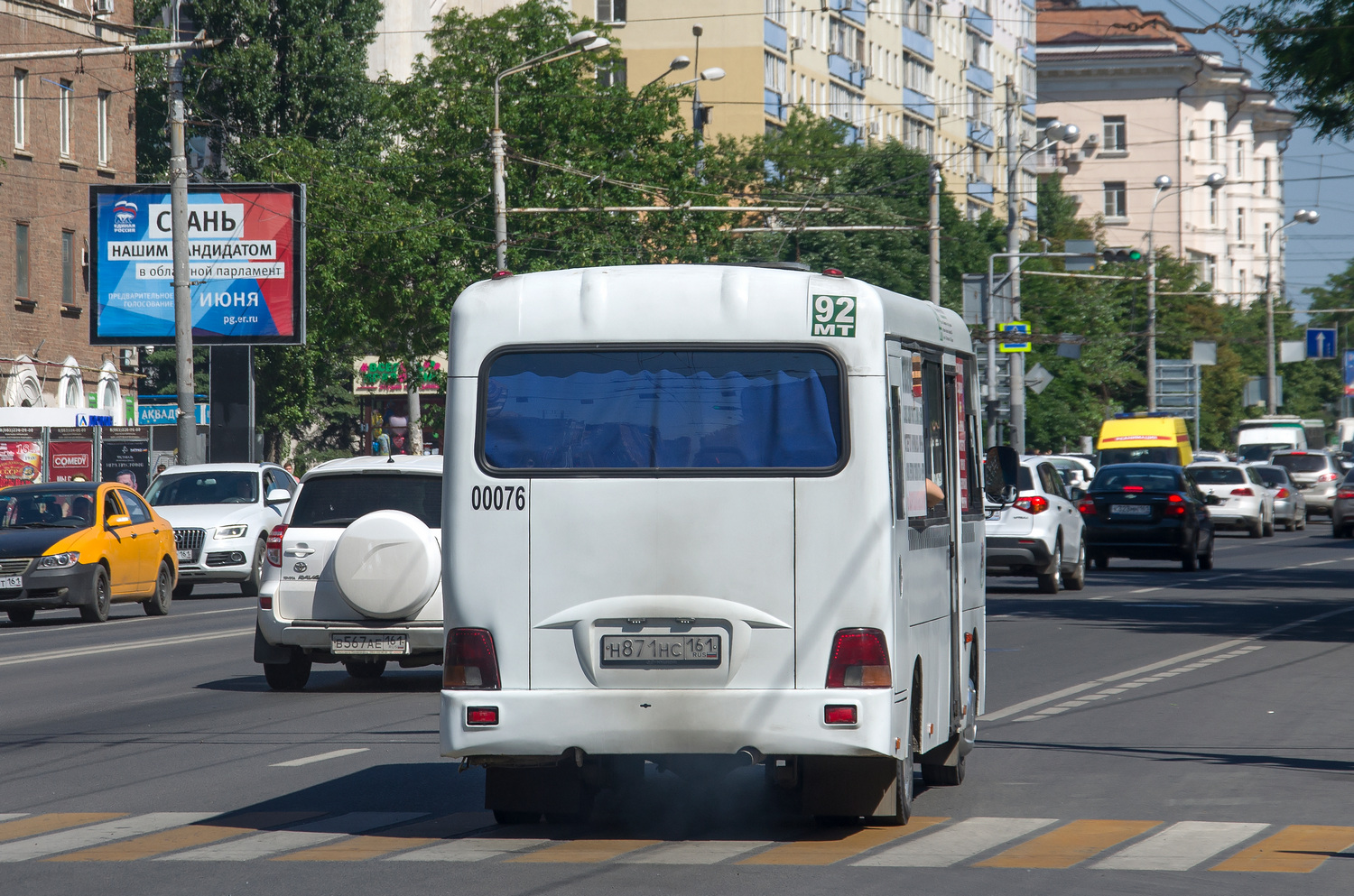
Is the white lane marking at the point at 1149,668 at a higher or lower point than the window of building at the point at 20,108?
lower

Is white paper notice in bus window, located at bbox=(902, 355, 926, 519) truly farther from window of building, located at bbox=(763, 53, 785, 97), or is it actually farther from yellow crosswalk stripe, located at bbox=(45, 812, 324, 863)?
window of building, located at bbox=(763, 53, 785, 97)

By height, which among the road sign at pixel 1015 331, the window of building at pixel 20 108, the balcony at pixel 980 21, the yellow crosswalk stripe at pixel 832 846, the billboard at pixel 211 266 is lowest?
the yellow crosswalk stripe at pixel 832 846

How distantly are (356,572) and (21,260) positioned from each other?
40099 mm

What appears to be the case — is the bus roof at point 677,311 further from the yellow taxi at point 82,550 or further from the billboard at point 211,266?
the billboard at point 211,266

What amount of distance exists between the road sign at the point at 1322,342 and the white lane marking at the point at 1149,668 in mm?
68660

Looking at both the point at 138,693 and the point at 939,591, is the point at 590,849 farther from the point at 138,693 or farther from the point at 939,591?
the point at 138,693

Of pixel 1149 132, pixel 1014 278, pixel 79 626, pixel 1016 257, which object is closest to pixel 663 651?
pixel 79 626

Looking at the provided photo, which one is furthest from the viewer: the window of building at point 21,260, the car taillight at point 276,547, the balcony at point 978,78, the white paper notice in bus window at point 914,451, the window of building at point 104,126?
the balcony at point 978,78

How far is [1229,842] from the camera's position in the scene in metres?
8.77

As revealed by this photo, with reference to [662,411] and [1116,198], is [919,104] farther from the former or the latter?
[662,411]

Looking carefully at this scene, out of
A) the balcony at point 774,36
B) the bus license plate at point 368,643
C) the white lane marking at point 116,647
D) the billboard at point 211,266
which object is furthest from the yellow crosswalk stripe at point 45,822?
the balcony at point 774,36

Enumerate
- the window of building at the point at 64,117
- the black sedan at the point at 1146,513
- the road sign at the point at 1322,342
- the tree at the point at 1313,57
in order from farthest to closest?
the road sign at the point at 1322,342 < the window of building at the point at 64,117 < the black sedan at the point at 1146,513 < the tree at the point at 1313,57

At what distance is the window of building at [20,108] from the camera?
5109cm

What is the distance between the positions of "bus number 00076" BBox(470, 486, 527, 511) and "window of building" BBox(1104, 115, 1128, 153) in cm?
11620
